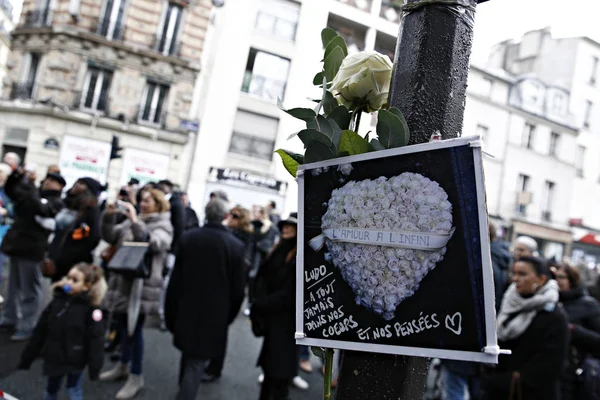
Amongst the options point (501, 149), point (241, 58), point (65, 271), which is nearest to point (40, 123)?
point (241, 58)

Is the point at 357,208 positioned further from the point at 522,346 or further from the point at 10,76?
the point at 10,76

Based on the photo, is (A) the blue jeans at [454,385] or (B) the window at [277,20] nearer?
(A) the blue jeans at [454,385]

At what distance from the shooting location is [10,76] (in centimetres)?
1820

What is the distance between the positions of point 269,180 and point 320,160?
57.2 ft

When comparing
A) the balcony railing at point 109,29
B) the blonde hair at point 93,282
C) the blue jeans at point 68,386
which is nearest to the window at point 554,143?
the balcony railing at point 109,29

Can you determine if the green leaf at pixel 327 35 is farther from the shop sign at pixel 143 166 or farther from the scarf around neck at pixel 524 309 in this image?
the shop sign at pixel 143 166

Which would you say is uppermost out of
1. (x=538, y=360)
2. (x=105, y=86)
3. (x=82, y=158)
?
(x=105, y=86)

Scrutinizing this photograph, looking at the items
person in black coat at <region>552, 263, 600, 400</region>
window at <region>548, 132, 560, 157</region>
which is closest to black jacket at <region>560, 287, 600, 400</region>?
person in black coat at <region>552, 263, 600, 400</region>

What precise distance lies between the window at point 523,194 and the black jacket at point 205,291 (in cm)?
2206

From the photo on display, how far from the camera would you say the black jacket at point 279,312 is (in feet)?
11.8

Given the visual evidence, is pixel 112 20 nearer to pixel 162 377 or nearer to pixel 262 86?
pixel 262 86

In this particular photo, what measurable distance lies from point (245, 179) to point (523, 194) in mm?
14310

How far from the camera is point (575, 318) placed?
3.96 meters

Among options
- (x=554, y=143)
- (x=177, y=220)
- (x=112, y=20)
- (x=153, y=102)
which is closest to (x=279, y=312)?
(x=177, y=220)
